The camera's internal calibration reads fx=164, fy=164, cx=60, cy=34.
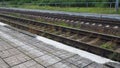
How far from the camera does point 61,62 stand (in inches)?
187

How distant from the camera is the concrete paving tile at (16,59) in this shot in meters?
4.82

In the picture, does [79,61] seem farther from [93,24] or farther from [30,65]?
[93,24]

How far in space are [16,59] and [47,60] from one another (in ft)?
3.18

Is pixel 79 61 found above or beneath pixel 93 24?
above

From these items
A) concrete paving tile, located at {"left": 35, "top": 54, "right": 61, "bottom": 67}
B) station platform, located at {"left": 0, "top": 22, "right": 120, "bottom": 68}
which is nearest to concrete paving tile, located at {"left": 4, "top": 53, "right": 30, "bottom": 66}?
station platform, located at {"left": 0, "top": 22, "right": 120, "bottom": 68}

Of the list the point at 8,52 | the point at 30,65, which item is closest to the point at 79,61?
the point at 30,65

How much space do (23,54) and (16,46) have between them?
1.04 meters

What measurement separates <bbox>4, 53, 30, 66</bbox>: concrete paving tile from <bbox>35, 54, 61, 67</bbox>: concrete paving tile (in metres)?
0.42

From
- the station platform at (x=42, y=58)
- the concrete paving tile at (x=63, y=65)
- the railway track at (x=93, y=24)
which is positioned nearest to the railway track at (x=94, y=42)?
the station platform at (x=42, y=58)

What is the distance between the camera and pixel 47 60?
4902 mm

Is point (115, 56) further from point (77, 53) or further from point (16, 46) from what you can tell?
point (16, 46)

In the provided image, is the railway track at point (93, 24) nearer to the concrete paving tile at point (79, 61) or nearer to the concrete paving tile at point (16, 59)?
the concrete paving tile at point (79, 61)

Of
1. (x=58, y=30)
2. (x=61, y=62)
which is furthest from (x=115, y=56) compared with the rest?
(x=58, y=30)

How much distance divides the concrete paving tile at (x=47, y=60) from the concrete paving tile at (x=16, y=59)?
1.37 ft
